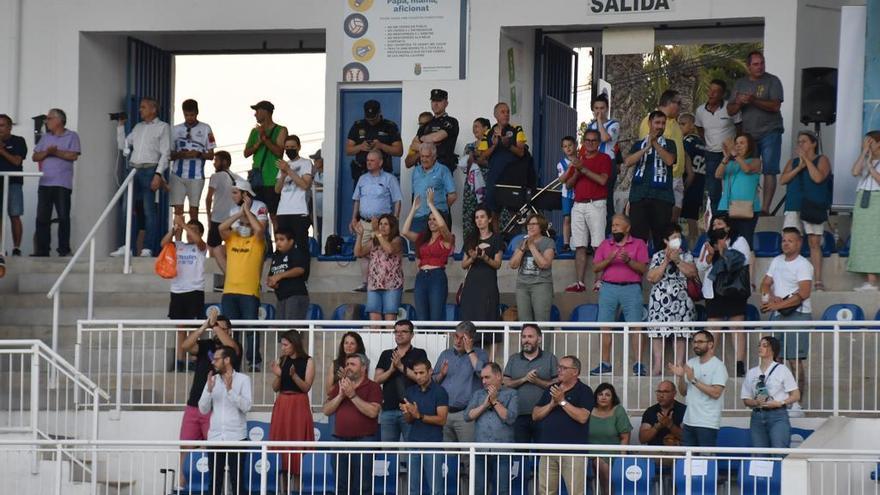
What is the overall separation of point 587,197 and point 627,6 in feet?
10.1

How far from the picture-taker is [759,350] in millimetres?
17688

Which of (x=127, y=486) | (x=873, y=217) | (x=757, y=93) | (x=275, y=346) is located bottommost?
(x=127, y=486)

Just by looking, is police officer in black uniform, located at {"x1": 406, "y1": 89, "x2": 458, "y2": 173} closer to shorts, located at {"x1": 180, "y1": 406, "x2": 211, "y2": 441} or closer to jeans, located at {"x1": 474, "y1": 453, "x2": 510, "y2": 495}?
shorts, located at {"x1": 180, "y1": 406, "x2": 211, "y2": 441}

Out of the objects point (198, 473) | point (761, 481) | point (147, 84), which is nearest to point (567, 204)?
point (761, 481)

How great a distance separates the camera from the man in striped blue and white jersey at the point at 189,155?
76.0 feet


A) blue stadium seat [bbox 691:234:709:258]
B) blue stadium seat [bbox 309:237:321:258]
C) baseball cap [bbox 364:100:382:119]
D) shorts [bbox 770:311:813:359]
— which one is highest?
baseball cap [bbox 364:100:382:119]

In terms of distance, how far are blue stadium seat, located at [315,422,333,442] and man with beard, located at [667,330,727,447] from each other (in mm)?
3289

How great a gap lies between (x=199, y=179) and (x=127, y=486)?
5745 millimetres

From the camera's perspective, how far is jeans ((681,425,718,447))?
675 inches

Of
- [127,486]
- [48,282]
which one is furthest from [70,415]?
[48,282]

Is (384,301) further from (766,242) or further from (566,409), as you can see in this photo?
(766,242)

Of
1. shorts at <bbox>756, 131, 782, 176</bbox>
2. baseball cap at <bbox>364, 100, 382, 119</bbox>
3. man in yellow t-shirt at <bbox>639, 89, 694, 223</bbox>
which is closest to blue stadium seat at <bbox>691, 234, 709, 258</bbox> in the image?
man in yellow t-shirt at <bbox>639, 89, 694, 223</bbox>

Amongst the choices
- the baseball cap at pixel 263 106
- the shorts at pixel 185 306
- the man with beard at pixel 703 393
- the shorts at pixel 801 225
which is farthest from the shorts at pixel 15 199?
the man with beard at pixel 703 393

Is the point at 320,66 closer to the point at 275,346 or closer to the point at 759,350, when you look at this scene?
the point at 275,346
